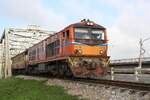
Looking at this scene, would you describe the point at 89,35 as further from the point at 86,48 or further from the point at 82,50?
the point at 82,50

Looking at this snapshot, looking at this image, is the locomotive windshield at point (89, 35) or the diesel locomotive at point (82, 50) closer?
the diesel locomotive at point (82, 50)

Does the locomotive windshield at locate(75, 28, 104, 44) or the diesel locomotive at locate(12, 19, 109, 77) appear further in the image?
the locomotive windshield at locate(75, 28, 104, 44)

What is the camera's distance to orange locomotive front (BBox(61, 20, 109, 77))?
21141 mm

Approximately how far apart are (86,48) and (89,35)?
1.07 metres

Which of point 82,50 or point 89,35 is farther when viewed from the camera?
point 89,35

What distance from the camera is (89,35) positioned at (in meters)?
22.3

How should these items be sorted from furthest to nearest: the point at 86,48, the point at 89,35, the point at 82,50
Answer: the point at 89,35 < the point at 86,48 < the point at 82,50

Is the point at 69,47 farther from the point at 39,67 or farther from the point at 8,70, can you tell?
the point at 8,70

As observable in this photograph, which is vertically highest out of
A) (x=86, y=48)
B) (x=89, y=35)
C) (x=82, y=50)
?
(x=89, y=35)

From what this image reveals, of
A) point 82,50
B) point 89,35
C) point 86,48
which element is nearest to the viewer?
point 82,50

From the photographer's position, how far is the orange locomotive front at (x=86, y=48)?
21.1 m

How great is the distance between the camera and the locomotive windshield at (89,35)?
863 inches

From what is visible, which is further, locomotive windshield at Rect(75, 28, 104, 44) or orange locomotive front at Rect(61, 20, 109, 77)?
locomotive windshield at Rect(75, 28, 104, 44)

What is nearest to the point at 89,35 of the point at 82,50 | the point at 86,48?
the point at 86,48
